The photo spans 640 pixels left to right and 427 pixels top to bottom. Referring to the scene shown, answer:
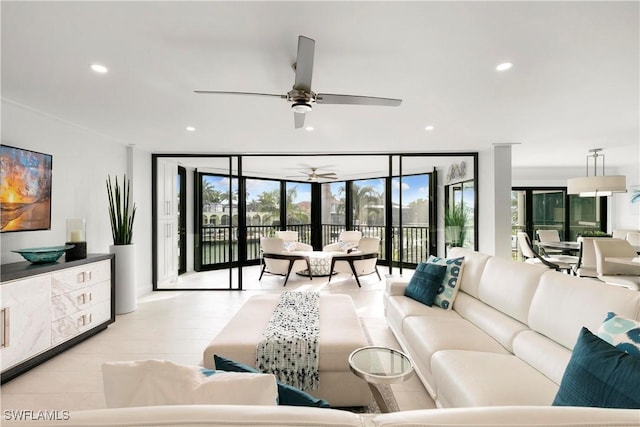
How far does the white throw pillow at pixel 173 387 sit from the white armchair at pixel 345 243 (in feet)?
18.1

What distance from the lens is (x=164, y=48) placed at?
6.61 feet

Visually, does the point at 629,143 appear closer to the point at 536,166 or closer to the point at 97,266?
the point at 536,166

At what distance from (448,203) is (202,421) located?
581 cm

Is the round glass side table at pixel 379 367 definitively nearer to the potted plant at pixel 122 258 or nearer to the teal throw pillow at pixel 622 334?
the teal throw pillow at pixel 622 334

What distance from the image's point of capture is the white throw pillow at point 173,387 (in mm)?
829

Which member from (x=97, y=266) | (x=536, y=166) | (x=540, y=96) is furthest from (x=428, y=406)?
(x=536, y=166)

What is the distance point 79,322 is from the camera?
3.08m

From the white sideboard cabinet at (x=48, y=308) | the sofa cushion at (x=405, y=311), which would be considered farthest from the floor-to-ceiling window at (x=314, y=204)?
the sofa cushion at (x=405, y=311)

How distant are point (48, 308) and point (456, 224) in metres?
5.74

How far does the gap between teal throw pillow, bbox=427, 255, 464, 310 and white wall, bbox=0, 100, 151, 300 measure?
425cm

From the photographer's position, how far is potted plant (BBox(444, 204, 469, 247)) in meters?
5.48

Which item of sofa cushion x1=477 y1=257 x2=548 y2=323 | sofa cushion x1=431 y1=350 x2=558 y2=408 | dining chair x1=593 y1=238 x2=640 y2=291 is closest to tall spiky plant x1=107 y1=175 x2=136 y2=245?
sofa cushion x1=431 y1=350 x2=558 y2=408

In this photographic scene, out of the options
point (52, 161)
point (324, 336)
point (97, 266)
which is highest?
point (52, 161)
